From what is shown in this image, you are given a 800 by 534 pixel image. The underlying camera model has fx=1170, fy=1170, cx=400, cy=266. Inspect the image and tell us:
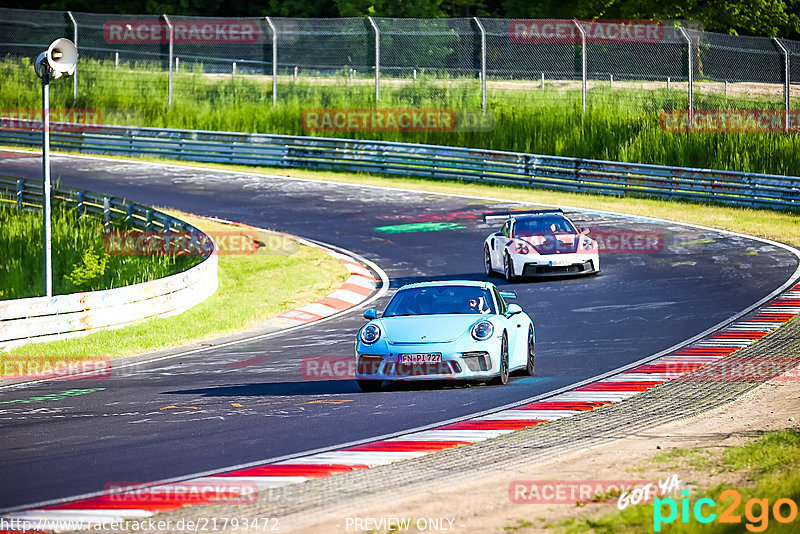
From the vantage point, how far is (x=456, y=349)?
12055mm

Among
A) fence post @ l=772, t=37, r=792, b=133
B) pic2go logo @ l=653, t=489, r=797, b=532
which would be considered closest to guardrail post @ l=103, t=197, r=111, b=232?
fence post @ l=772, t=37, r=792, b=133

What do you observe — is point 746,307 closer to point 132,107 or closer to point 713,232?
point 713,232

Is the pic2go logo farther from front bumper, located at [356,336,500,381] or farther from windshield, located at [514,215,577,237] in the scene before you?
windshield, located at [514,215,577,237]

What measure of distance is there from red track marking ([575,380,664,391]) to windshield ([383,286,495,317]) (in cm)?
141

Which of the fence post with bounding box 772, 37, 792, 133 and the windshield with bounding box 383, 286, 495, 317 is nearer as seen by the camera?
the windshield with bounding box 383, 286, 495, 317

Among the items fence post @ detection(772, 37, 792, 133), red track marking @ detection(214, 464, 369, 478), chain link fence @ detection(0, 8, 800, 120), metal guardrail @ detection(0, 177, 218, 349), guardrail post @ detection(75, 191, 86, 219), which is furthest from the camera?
chain link fence @ detection(0, 8, 800, 120)

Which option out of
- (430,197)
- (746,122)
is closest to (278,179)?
(430,197)

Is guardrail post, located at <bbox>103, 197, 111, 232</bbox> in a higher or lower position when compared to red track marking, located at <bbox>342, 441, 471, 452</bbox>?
higher

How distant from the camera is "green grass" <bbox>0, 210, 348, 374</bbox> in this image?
1647 centimetres

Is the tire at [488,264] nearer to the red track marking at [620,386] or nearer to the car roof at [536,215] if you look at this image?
the car roof at [536,215]

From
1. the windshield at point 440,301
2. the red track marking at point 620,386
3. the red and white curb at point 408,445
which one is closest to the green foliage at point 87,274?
the windshield at point 440,301

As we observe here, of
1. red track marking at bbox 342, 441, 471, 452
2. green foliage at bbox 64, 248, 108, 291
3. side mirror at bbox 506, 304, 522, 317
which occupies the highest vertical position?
side mirror at bbox 506, 304, 522, 317

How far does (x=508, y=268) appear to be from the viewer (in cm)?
2094

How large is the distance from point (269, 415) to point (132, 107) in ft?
111
